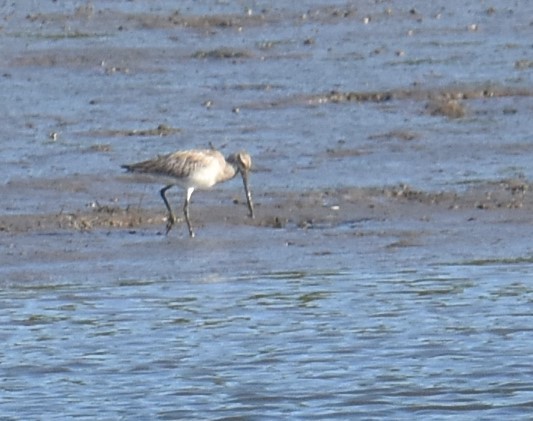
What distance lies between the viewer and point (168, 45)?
19672 millimetres

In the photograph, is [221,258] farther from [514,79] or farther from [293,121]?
[514,79]

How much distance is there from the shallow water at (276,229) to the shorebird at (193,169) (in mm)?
205

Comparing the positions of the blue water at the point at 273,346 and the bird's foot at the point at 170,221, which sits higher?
the bird's foot at the point at 170,221

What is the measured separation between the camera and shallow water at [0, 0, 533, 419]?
30.1 ft

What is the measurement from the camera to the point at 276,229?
40.6 ft

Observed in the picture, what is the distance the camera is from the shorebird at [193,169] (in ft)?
41.5

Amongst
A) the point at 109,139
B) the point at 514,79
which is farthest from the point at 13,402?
the point at 514,79

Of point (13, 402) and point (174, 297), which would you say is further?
point (174, 297)

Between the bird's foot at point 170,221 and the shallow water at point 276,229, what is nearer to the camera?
the shallow water at point 276,229

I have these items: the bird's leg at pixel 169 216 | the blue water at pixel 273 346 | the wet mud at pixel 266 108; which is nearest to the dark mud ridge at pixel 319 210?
the wet mud at pixel 266 108

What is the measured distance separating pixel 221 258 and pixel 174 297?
103cm

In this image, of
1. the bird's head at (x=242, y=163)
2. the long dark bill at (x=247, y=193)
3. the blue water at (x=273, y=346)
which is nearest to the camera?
the blue water at (x=273, y=346)

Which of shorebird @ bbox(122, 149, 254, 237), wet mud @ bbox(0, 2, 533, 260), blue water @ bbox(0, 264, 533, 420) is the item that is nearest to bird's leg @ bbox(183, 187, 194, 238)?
shorebird @ bbox(122, 149, 254, 237)

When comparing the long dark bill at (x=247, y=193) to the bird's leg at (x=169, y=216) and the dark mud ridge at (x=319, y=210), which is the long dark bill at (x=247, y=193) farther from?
the bird's leg at (x=169, y=216)
